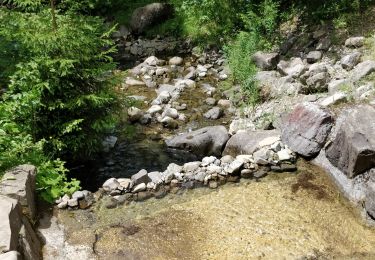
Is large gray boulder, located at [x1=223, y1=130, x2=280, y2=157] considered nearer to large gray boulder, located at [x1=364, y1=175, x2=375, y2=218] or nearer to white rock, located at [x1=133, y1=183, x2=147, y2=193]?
large gray boulder, located at [x1=364, y1=175, x2=375, y2=218]

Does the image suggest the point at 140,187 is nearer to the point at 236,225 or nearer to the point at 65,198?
the point at 65,198

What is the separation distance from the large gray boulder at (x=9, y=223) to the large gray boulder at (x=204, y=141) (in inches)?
176

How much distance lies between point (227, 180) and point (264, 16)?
23.5 ft

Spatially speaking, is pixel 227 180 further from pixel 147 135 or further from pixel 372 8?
pixel 372 8

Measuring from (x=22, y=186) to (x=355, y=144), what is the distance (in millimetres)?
5274

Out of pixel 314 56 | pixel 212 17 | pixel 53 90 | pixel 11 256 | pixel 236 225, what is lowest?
pixel 236 225

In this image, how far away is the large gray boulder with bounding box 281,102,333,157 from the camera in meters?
7.82

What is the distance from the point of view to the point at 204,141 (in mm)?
9219

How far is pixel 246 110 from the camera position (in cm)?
1055

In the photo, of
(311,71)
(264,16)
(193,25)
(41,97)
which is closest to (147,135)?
(41,97)

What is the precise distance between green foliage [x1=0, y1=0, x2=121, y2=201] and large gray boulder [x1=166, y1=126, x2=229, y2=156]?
1916 millimetres

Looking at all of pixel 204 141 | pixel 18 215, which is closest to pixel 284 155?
pixel 204 141

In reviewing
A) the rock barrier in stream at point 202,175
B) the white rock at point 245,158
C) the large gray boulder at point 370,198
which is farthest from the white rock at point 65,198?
the large gray boulder at point 370,198

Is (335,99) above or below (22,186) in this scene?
above
